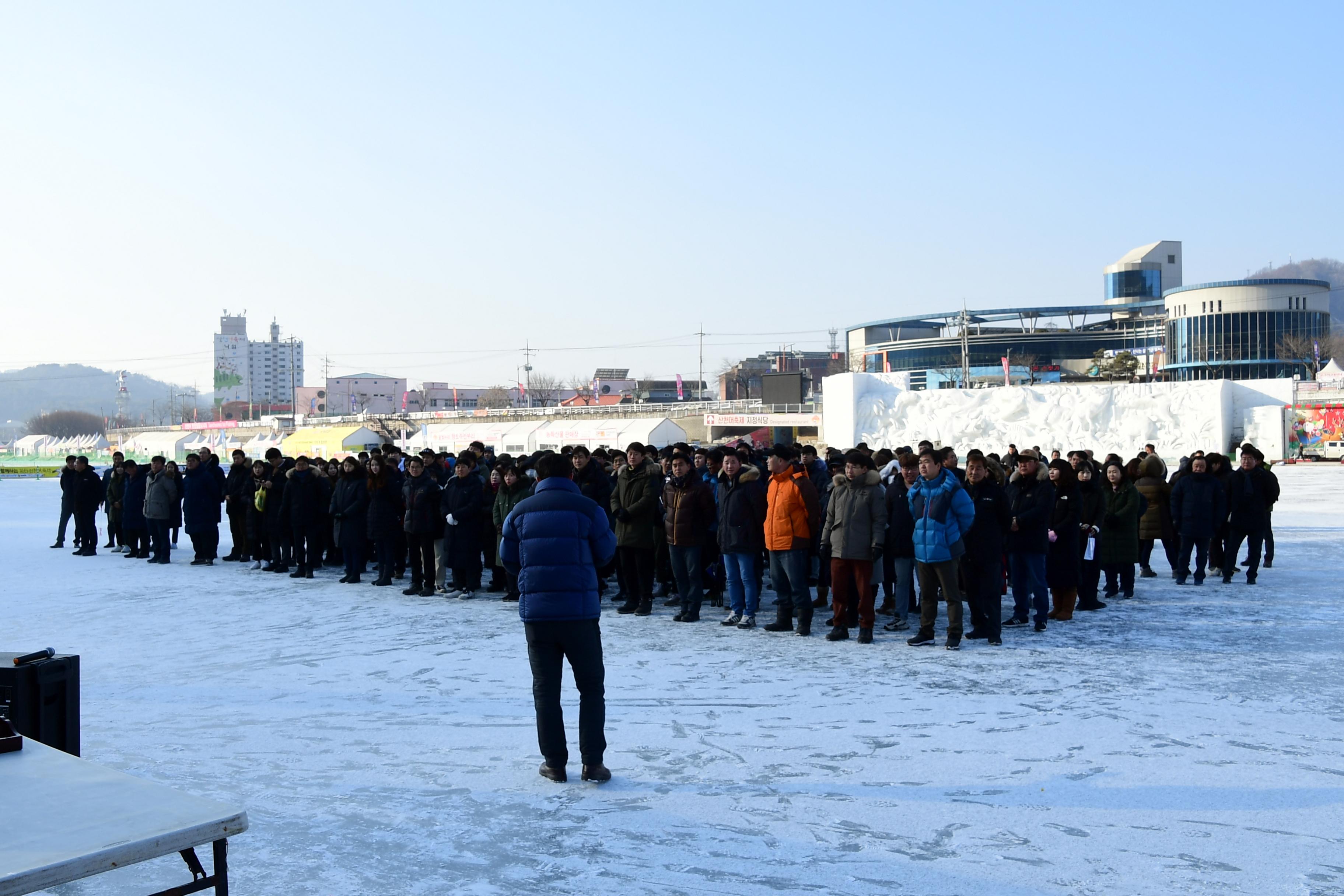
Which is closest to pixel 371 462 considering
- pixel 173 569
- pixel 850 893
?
pixel 173 569

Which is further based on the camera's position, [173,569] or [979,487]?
[173,569]

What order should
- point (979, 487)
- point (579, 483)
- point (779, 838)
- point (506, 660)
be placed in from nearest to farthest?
1. point (779, 838)
2. point (506, 660)
3. point (979, 487)
4. point (579, 483)

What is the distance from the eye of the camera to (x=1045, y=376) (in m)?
85.5

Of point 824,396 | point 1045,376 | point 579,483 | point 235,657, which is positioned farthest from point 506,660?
point 1045,376

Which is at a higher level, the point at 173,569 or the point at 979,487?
the point at 979,487

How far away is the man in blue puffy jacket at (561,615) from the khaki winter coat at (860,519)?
3.72 m

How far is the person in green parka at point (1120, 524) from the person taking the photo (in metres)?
10.3

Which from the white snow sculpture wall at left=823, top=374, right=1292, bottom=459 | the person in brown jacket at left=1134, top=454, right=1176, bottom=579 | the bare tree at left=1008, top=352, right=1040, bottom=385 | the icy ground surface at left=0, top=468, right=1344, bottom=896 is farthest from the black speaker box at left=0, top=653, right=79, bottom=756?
the bare tree at left=1008, top=352, right=1040, bottom=385

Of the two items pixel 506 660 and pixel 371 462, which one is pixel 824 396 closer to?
pixel 371 462

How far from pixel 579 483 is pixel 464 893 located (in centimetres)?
725

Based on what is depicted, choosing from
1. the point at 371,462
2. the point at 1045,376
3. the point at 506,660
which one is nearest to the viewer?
the point at 506,660

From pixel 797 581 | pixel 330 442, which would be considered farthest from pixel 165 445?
pixel 797 581

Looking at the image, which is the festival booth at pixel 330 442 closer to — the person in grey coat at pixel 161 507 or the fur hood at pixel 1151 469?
the person in grey coat at pixel 161 507

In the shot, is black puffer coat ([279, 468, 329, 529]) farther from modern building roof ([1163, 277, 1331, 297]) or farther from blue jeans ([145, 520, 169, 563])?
modern building roof ([1163, 277, 1331, 297])
